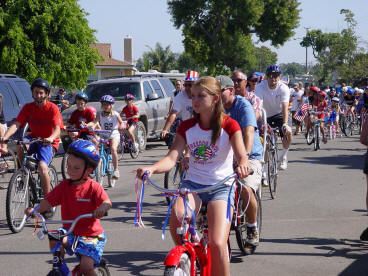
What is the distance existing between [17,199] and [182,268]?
14.1 feet

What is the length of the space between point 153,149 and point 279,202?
9021 millimetres

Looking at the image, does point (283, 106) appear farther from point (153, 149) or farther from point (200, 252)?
point (153, 149)

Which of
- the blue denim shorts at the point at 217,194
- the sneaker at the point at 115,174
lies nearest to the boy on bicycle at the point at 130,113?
the sneaker at the point at 115,174

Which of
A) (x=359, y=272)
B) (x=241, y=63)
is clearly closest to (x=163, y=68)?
(x=241, y=63)

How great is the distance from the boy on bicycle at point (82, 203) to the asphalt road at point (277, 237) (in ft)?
5.46

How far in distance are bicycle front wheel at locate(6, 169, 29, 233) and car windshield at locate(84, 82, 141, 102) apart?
9.76m

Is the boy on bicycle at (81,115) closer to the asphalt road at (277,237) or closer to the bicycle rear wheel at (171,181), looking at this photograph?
the asphalt road at (277,237)

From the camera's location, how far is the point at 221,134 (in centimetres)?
458

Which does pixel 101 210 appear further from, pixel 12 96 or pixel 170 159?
pixel 12 96

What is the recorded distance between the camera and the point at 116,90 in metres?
17.6

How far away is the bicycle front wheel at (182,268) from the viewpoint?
3828 mm

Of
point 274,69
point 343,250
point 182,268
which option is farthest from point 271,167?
point 182,268

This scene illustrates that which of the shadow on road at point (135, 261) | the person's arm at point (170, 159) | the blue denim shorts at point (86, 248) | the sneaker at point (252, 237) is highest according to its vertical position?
the person's arm at point (170, 159)

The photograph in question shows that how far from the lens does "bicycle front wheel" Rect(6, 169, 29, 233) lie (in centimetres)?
745
